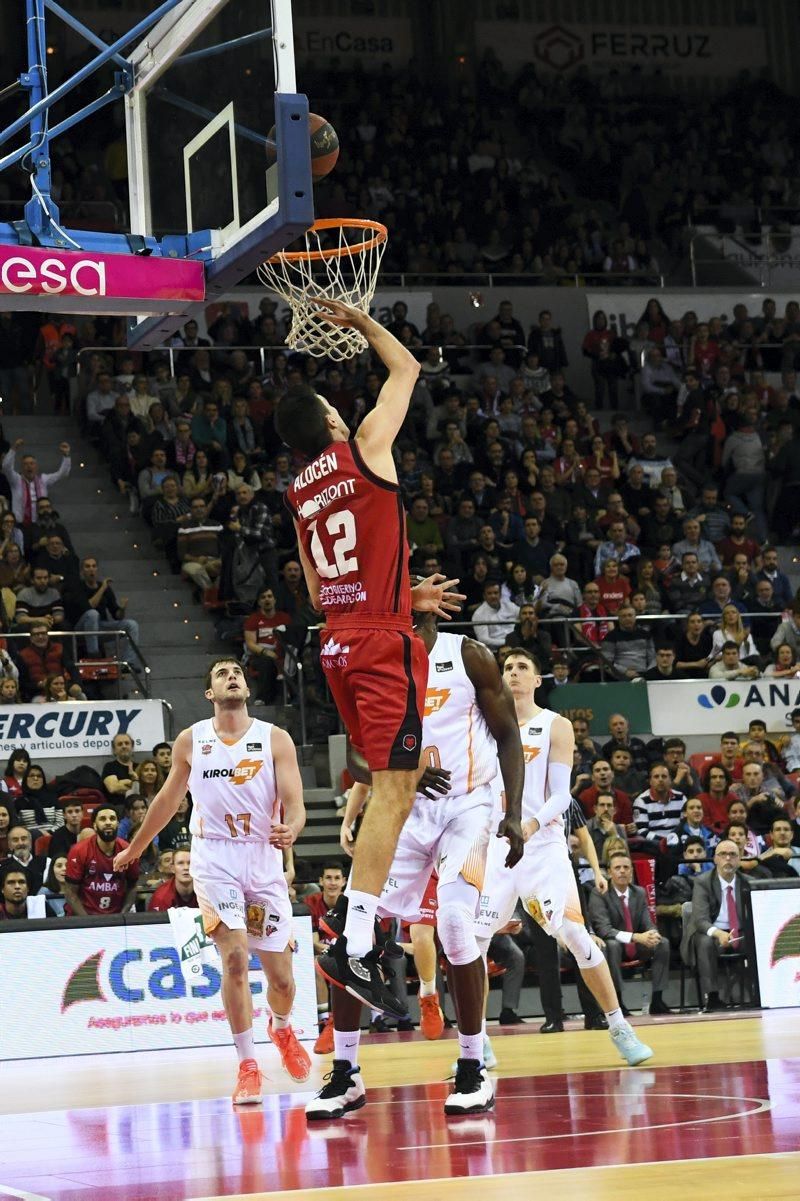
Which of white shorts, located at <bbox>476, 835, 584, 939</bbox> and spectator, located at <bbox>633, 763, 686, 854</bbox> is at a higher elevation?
spectator, located at <bbox>633, 763, 686, 854</bbox>

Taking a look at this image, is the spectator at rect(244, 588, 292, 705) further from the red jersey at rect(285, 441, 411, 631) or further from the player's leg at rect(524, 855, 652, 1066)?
the red jersey at rect(285, 441, 411, 631)

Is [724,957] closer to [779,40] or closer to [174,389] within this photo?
[174,389]

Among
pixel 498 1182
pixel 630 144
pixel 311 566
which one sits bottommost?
pixel 498 1182

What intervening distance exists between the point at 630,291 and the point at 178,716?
1166cm

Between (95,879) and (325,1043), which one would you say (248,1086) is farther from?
(95,879)

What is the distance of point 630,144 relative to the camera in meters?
30.2

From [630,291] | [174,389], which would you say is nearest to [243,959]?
[174,389]

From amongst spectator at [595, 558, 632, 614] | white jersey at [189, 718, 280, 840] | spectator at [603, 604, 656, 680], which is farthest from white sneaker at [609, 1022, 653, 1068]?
spectator at [595, 558, 632, 614]

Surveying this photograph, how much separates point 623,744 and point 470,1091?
35.3ft

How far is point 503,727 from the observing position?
7551 millimetres

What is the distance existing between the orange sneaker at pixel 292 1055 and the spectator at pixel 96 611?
31.0 feet

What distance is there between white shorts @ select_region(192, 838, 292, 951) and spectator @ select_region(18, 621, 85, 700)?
8.64m

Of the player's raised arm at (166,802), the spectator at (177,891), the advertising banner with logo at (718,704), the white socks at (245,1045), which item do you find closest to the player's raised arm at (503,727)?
the white socks at (245,1045)

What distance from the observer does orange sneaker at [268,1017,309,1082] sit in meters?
8.81
